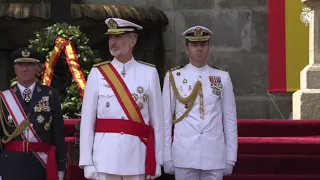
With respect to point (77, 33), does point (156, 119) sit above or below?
below

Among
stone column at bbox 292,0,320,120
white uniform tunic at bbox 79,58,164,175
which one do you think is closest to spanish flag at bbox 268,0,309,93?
stone column at bbox 292,0,320,120

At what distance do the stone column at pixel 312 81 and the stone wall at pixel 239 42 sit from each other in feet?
10.2

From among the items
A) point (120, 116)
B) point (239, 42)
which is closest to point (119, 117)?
point (120, 116)

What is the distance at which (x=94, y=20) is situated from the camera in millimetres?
13000

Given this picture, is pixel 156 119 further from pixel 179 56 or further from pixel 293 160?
pixel 179 56

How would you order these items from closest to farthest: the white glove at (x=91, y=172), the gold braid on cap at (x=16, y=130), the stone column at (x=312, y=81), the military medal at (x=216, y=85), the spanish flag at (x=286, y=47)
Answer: the white glove at (x=91, y=172), the gold braid on cap at (x=16, y=130), the military medal at (x=216, y=85), the stone column at (x=312, y=81), the spanish flag at (x=286, y=47)

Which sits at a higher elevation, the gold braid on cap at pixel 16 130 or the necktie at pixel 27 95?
the necktie at pixel 27 95

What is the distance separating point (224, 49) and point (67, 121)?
6.08 m

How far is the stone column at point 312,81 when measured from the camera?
10602 mm

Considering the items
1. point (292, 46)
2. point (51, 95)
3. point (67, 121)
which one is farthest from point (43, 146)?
point (292, 46)

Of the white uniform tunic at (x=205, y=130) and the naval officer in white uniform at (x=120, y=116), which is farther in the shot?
the white uniform tunic at (x=205, y=130)

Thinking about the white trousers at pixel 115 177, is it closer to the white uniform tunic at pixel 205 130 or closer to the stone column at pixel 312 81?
the white uniform tunic at pixel 205 130

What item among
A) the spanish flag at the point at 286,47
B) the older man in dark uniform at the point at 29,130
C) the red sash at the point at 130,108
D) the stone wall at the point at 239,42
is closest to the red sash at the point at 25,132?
the older man in dark uniform at the point at 29,130

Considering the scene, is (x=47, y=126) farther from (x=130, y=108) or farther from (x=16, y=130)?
(x=130, y=108)
